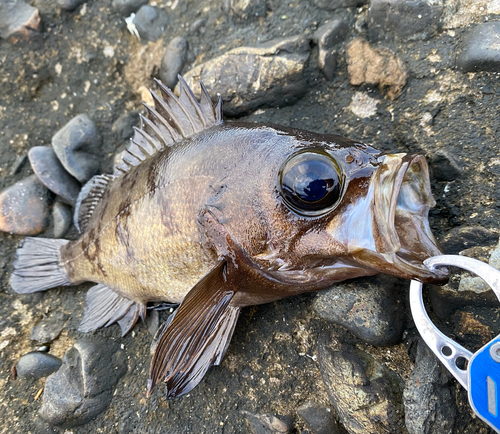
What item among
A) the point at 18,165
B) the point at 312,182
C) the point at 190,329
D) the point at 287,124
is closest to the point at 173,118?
the point at 287,124

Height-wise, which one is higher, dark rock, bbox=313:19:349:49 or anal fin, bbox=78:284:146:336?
dark rock, bbox=313:19:349:49

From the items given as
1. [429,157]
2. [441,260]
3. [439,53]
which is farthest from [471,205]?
[439,53]

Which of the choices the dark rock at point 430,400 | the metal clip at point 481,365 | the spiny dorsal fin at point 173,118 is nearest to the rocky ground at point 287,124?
the dark rock at point 430,400

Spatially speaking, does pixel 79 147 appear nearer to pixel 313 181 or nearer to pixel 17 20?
pixel 17 20

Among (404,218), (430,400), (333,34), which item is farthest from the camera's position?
(333,34)

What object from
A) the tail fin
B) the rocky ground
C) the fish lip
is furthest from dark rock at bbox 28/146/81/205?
the fish lip

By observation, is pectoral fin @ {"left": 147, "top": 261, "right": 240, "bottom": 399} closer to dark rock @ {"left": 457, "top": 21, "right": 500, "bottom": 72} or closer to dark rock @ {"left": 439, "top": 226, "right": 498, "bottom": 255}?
dark rock @ {"left": 439, "top": 226, "right": 498, "bottom": 255}

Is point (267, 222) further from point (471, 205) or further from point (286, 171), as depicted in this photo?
point (471, 205)

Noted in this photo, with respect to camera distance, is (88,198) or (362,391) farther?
(88,198)
